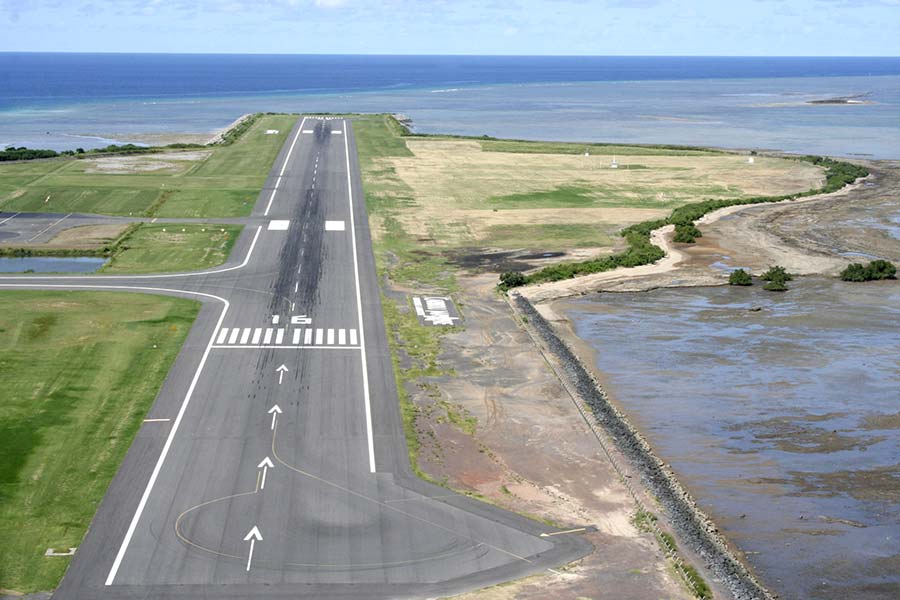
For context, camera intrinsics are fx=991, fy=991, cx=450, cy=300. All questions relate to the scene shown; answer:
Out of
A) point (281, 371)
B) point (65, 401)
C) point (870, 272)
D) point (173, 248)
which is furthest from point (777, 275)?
point (65, 401)

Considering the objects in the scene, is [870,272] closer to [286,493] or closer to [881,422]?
[881,422]

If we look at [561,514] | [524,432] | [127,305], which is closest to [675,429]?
[524,432]

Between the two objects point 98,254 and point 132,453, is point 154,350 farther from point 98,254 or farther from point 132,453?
point 98,254

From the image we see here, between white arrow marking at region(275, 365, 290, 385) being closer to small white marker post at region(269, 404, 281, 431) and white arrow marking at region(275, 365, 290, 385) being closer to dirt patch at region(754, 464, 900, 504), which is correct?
small white marker post at region(269, 404, 281, 431)

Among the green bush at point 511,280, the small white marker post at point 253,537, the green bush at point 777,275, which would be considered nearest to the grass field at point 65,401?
the small white marker post at point 253,537

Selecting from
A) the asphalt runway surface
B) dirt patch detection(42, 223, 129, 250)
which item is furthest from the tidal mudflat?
dirt patch detection(42, 223, 129, 250)

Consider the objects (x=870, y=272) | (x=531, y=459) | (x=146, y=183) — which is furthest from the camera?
(x=146, y=183)
